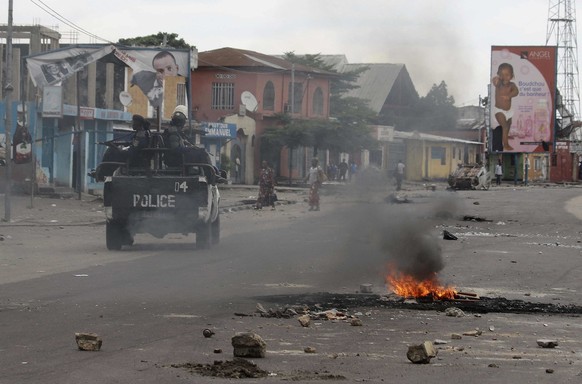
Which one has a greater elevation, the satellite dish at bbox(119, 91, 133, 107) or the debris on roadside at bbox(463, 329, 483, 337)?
the satellite dish at bbox(119, 91, 133, 107)

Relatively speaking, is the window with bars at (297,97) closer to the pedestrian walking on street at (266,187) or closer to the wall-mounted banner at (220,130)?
the wall-mounted banner at (220,130)

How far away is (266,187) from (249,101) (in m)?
26.5

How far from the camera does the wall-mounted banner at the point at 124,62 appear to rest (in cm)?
3472

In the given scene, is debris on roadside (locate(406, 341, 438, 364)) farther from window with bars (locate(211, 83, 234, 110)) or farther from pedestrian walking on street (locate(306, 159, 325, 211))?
window with bars (locate(211, 83, 234, 110))

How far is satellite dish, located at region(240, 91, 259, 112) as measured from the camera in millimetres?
67312

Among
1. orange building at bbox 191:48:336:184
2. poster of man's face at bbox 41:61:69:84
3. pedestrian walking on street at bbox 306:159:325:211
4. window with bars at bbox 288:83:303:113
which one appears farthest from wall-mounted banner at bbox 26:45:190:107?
window with bars at bbox 288:83:303:113

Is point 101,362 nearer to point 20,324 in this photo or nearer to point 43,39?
point 20,324

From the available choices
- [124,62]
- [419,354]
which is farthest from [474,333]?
[124,62]

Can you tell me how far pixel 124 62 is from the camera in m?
36.2

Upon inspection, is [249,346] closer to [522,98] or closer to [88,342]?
[88,342]

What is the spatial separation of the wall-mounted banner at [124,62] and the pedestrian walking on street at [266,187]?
575 centimetres

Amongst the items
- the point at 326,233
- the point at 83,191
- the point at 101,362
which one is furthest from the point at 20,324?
the point at 83,191

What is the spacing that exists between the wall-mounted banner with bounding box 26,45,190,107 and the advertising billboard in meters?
36.5

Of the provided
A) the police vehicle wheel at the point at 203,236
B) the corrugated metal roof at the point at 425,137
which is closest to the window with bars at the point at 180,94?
the corrugated metal roof at the point at 425,137
